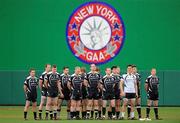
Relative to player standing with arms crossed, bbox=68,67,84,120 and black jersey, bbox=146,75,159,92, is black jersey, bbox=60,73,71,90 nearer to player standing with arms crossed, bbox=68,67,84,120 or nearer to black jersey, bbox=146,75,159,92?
player standing with arms crossed, bbox=68,67,84,120

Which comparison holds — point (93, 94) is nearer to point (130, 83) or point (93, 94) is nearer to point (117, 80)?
point (117, 80)

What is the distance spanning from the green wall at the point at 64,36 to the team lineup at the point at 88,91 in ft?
25.9

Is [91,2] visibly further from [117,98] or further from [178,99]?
[117,98]

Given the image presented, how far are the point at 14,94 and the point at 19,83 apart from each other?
2.07 ft

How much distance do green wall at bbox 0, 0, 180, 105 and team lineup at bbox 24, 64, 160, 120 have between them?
7.89 m

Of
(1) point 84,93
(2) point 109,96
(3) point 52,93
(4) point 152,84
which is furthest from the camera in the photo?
(1) point 84,93

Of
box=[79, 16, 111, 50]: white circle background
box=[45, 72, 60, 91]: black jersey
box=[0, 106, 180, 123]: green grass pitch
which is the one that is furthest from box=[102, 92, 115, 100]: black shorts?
box=[79, 16, 111, 50]: white circle background

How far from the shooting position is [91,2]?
34188mm

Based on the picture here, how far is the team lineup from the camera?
2545 centimetres

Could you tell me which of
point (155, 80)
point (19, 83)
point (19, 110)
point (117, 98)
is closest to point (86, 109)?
point (117, 98)

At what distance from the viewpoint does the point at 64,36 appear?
1352 inches

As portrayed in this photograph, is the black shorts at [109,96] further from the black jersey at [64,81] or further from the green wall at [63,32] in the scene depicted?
the green wall at [63,32]

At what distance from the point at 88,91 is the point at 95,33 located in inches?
349

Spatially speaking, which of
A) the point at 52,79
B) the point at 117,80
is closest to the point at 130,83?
the point at 117,80
